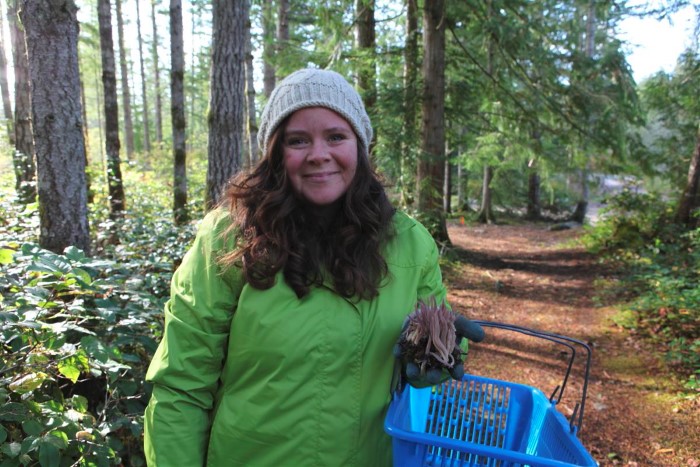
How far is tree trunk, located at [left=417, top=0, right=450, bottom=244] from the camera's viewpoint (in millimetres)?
8430

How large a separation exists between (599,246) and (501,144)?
3600mm

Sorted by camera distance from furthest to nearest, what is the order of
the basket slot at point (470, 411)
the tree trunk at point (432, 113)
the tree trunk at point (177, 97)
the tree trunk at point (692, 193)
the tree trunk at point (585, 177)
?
the tree trunk at point (585, 177)
the tree trunk at point (692, 193)
the tree trunk at point (177, 97)
the tree trunk at point (432, 113)
the basket slot at point (470, 411)

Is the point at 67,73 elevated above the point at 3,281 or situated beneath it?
elevated above

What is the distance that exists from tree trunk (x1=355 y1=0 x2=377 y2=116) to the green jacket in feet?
25.2

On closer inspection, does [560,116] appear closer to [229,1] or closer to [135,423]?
[229,1]

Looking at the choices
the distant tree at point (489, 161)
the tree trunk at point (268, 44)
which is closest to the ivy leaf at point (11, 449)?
the distant tree at point (489, 161)

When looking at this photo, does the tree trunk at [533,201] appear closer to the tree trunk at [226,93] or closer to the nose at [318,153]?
the tree trunk at [226,93]

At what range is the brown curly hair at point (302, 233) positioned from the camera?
1475 millimetres

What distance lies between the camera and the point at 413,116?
8.80 m

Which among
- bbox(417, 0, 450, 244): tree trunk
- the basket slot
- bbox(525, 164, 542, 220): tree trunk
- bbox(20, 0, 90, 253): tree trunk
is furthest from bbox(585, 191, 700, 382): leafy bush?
bbox(525, 164, 542, 220): tree trunk

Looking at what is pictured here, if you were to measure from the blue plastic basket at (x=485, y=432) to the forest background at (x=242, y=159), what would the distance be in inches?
42.1

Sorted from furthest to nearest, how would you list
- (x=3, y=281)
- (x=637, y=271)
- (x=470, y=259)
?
(x=470, y=259) → (x=637, y=271) → (x=3, y=281)

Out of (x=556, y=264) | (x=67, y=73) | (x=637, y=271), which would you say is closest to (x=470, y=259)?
(x=556, y=264)

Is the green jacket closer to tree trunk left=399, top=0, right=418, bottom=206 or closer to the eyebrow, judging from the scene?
the eyebrow
